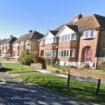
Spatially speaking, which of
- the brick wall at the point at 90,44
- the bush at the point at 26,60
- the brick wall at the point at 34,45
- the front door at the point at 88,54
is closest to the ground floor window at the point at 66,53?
the brick wall at the point at 90,44

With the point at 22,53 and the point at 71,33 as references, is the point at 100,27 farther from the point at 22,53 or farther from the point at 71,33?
the point at 22,53

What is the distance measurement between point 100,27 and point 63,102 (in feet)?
48.1

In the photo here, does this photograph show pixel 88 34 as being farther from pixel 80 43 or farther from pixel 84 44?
pixel 80 43

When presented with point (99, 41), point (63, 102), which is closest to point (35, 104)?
point (63, 102)

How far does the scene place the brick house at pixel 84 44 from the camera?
16.7 metres

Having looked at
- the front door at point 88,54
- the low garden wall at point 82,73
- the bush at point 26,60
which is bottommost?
the low garden wall at point 82,73

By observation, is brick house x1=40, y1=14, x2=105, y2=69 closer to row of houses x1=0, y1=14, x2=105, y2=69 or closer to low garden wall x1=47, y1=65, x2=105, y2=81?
row of houses x1=0, y1=14, x2=105, y2=69

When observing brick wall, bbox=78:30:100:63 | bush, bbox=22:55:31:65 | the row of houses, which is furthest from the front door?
bush, bbox=22:55:31:65

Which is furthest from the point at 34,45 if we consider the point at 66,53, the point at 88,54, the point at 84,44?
the point at 88,54

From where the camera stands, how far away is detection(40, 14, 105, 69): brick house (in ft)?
54.9

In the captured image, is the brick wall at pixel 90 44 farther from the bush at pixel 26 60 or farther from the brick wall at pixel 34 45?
the brick wall at pixel 34 45

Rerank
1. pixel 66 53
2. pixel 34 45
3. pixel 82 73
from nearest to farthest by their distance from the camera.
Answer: pixel 82 73 < pixel 66 53 < pixel 34 45

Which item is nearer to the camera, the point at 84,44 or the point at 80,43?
the point at 84,44

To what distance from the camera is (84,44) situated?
733 inches
